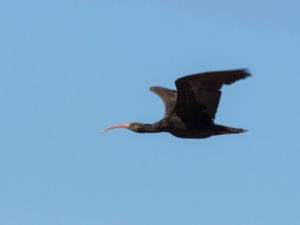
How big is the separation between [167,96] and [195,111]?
327 cm

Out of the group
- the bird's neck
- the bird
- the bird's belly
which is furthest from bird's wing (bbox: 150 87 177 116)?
the bird's belly

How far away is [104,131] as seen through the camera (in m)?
29.4

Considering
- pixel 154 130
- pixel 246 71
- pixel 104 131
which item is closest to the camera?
pixel 246 71

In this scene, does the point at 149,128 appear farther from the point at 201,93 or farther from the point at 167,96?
the point at 201,93

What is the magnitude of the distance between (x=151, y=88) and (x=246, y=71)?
7.63 metres

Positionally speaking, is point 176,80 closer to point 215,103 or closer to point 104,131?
point 215,103

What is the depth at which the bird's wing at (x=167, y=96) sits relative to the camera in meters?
28.7

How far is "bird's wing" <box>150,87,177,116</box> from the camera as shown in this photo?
2872 centimetres

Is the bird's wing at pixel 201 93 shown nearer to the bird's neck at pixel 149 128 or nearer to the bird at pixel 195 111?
the bird at pixel 195 111

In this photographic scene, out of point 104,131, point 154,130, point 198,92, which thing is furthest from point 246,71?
point 104,131

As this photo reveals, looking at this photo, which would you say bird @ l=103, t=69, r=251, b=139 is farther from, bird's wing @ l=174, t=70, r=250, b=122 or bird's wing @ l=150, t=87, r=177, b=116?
bird's wing @ l=150, t=87, r=177, b=116

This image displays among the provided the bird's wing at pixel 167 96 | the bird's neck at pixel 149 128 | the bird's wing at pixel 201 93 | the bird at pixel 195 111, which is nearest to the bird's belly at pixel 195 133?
the bird at pixel 195 111

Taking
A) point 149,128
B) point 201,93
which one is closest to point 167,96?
point 149,128

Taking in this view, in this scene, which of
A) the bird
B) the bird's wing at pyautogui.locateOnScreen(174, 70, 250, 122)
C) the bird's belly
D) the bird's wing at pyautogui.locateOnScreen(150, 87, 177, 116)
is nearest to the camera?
the bird's wing at pyautogui.locateOnScreen(174, 70, 250, 122)
